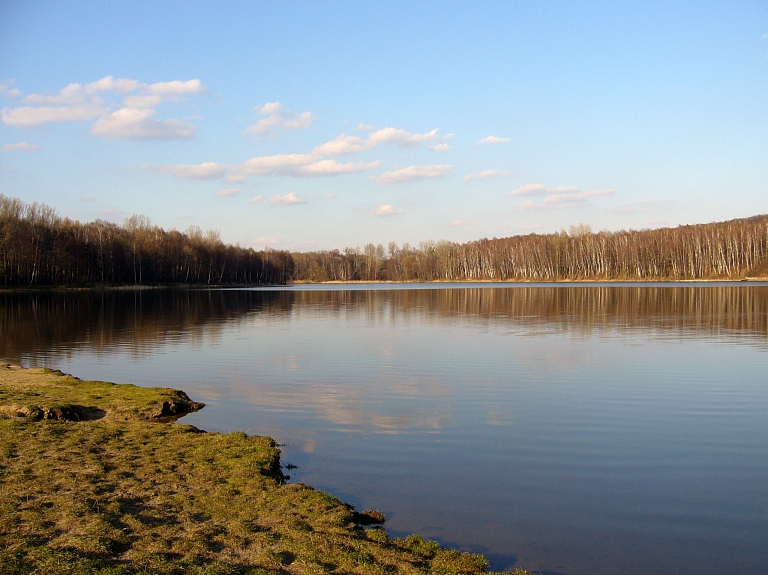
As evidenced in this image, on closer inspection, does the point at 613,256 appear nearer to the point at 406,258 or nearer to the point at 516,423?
the point at 406,258

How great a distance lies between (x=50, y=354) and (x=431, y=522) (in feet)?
74.0

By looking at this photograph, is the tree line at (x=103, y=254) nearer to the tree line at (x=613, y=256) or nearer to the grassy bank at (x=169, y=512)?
the tree line at (x=613, y=256)

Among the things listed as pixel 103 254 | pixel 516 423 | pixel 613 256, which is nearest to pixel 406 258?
pixel 613 256

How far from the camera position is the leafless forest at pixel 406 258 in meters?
96.1

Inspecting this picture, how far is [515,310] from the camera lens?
163ft

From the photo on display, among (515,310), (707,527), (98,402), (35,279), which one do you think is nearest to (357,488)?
(707,527)

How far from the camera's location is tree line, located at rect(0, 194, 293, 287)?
90.5 metres

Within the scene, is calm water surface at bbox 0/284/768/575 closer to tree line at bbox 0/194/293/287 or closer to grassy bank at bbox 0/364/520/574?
grassy bank at bbox 0/364/520/574

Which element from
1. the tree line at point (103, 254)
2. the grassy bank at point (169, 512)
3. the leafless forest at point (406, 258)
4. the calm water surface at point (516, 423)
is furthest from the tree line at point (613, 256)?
the grassy bank at point (169, 512)

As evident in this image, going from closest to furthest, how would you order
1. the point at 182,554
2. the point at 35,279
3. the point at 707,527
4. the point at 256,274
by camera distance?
the point at 182,554
the point at 707,527
the point at 35,279
the point at 256,274

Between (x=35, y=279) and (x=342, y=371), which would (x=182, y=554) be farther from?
(x=35, y=279)

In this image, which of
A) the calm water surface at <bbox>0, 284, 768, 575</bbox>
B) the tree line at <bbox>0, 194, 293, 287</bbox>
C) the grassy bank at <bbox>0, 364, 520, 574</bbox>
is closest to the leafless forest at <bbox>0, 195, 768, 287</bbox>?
the tree line at <bbox>0, 194, 293, 287</bbox>

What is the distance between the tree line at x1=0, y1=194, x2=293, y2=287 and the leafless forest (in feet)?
0.65

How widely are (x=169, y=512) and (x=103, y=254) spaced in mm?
112928
